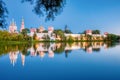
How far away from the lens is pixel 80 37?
80.5 meters

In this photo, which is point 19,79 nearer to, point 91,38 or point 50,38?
point 50,38

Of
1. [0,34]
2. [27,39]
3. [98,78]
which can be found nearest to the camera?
[98,78]

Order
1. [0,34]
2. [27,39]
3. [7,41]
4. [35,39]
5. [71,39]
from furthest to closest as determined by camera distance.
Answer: [71,39], [35,39], [27,39], [7,41], [0,34]

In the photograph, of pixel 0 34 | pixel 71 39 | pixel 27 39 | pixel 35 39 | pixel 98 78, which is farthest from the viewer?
pixel 71 39

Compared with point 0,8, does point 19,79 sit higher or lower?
lower

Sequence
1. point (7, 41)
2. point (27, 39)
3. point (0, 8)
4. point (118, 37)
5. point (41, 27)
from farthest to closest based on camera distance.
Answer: point (118, 37)
point (41, 27)
point (27, 39)
point (7, 41)
point (0, 8)

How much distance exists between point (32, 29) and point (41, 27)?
224 inches

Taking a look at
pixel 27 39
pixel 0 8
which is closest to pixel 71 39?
pixel 27 39

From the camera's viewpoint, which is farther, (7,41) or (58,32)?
(58,32)

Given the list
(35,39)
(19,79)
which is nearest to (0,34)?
(35,39)

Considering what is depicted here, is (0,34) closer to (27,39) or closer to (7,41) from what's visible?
(7,41)

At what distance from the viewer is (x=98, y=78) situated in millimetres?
8859

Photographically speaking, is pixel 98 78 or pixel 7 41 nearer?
pixel 98 78

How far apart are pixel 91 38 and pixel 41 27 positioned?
1606cm
